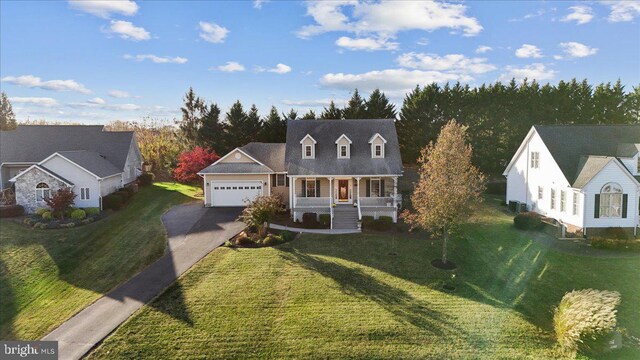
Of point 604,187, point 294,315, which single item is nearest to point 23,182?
point 294,315

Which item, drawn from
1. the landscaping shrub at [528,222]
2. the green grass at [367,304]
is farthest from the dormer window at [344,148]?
the landscaping shrub at [528,222]

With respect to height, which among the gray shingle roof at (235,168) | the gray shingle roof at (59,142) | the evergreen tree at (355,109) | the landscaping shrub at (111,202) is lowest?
the landscaping shrub at (111,202)

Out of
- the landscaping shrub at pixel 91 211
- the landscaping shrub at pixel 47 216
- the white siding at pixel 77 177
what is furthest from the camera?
the white siding at pixel 77 177

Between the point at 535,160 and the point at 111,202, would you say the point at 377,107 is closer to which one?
the point at 535,160

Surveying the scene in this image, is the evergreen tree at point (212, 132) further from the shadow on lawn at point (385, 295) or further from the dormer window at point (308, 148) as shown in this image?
the shadow on lawn at point (385, 295)

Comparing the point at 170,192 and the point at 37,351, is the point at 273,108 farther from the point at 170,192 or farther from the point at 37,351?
the point at 37,351

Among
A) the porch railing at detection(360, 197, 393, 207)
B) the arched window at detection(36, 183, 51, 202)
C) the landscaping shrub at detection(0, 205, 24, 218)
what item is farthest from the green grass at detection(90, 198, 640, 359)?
the landscaping shrub at detection(0, 205, 24, 218)

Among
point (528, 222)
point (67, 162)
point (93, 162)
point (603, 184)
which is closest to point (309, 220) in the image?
point (528, 222)
